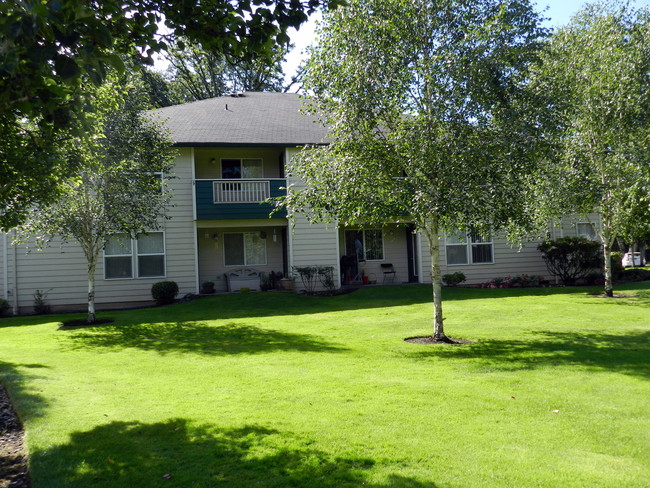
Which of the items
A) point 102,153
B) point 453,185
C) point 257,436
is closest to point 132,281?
point 102,153

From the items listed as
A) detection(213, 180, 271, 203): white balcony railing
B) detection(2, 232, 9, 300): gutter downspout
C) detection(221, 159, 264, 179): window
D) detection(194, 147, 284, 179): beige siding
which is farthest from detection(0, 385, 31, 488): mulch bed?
detection(221, 159, 264, 179): window

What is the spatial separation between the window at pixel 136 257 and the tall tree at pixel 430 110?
1039 centimetres

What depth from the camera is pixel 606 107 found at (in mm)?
14930

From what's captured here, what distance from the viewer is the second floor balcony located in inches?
744

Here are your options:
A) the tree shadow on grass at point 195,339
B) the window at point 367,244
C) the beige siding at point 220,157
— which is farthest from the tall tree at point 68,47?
the window at point 367,244

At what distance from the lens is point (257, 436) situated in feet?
16.7

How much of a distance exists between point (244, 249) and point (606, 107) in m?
12.7

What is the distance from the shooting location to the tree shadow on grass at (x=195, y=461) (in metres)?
4.11

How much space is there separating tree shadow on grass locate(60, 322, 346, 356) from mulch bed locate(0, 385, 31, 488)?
3732 mm

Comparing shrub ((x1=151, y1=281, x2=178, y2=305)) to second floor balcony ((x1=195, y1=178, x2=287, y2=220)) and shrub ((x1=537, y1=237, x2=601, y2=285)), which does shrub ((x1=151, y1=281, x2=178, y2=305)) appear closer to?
second floor balcony ((x1=195, y1=178, x2=287, y2=220))

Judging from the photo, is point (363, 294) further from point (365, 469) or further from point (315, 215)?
point (365, 469)

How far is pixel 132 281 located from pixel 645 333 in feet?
49.5

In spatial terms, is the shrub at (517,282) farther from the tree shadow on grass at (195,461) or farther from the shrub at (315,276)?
the tree shadow on grass at (195,461)

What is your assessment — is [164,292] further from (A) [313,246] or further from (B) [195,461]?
(B) [195,461]
